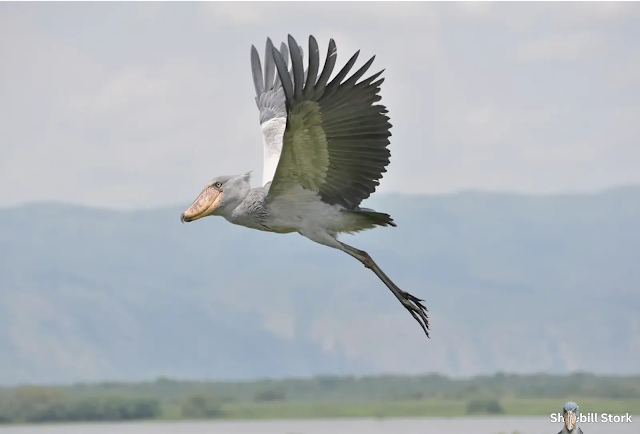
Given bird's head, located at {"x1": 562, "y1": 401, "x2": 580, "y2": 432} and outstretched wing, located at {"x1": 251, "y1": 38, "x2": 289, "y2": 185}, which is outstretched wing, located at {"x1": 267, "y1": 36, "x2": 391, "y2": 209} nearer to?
outstretched wing, located at {"x1": 251, "y1": 38, "x2": 289, "y2": 185}

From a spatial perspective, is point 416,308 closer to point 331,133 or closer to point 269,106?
point 331,133

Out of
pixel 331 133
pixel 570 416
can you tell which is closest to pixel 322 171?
pixel 331 133

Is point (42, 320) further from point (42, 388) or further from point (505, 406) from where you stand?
point (505, 406)

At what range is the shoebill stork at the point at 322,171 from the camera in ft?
32.1

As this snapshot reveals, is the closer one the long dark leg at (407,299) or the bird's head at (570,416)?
the long dark leg at (407,299)

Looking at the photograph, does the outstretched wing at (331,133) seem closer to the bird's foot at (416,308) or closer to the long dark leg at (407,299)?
the long dark leg at (407,299)

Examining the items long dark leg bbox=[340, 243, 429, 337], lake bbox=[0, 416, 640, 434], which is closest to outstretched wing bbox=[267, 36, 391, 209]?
long dark leg bbox=[340, 243, 429, 337]

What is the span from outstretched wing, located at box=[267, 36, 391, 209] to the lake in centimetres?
2171

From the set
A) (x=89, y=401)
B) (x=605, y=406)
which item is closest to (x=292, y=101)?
(x=605, y=406)

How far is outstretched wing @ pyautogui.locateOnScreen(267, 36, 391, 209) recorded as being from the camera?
967 centimetres

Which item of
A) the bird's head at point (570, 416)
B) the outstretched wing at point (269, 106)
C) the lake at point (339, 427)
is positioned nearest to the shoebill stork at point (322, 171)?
the outstretched wing at point (269, 106)

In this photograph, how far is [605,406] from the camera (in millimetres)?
48375

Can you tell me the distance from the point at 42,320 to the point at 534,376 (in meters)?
62.4

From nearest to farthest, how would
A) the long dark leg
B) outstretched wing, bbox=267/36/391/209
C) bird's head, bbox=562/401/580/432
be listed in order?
1. outstretched wing, bbox=267/36/391/209
2. the long dark leg
3. bird's head, bbox=562/401/580/432
